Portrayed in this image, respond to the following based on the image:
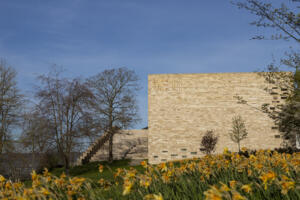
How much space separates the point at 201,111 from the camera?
79.0 feet

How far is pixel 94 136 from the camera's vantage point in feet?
64.6

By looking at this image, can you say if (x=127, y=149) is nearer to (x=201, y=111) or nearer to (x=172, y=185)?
(x=201, y=111)

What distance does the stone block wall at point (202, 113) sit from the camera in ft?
77.5

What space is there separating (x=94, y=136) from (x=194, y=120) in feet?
29.1

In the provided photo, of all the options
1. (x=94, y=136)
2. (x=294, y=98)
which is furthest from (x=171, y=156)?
(x=294, y=98)

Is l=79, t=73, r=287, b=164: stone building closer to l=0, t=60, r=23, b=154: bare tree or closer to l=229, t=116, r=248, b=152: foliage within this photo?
l=229, t=116, r=248, b=152: foliage

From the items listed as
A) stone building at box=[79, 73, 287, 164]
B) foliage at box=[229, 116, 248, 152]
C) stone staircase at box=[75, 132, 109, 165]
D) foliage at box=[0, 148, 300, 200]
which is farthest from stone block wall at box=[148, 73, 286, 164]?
foliage at box=[0, 148, 300, 200]

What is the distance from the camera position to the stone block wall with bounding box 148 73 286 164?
77.5 feet

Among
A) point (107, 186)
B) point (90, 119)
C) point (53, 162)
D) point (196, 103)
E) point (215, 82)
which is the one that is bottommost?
point (53, 162)

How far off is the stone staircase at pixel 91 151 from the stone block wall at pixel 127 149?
399 millimetres

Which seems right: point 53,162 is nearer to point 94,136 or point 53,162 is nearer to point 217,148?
point 94,136

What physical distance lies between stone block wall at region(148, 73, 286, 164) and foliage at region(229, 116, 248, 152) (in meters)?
0.45

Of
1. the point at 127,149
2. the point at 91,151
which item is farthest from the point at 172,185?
the point at 127,149

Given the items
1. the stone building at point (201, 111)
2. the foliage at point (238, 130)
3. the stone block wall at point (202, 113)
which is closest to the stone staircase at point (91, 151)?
the stone building at point (201, 111)
